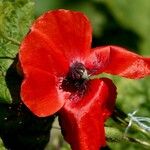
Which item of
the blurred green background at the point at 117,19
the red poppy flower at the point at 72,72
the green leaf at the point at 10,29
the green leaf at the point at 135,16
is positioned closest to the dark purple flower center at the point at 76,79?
the red poppy flower at the point at 72,72

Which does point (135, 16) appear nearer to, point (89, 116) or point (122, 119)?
point (122, 119)

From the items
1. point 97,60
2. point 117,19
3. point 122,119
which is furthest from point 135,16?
point 97,60

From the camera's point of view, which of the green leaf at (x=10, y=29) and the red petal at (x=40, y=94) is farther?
the green leaf at (x=10, y=29)

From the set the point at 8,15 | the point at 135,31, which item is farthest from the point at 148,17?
the point at 8,15

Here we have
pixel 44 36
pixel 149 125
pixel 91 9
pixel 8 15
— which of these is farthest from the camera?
pixel 91 9

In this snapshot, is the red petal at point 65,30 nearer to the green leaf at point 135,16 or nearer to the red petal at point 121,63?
the red petal at point 121,63

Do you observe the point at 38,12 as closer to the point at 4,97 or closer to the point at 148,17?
the point at 148,17
